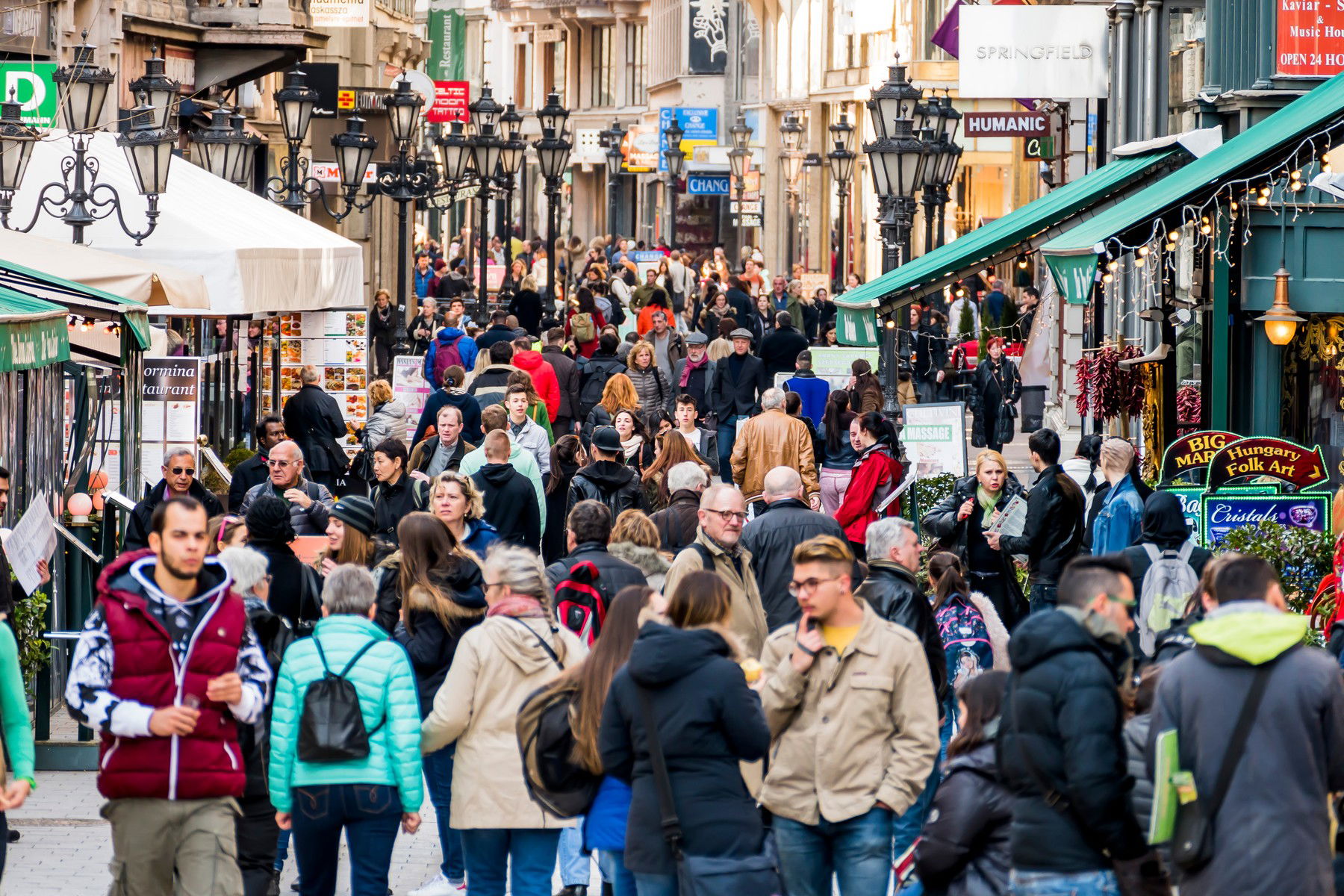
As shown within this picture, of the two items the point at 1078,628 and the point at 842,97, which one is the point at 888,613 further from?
the point at 842,97

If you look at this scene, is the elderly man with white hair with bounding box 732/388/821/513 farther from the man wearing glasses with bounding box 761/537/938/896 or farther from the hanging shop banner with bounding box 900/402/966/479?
the man wearing glasses with bounding box 761/537/938/896

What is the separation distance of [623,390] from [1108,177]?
4.36 m

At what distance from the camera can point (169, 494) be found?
13.3 meters

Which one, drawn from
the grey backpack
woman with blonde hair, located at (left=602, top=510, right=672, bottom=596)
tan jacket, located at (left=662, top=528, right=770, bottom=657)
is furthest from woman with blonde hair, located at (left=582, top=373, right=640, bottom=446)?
tan jacket, located at (left=662, top=528, right=770, bottom=657)

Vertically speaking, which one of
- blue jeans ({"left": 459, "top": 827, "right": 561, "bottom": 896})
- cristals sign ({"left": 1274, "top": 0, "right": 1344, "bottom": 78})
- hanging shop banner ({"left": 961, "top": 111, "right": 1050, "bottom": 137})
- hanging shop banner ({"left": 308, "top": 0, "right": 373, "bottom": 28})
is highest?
hanging shop banner ({"left": 308, "top": 0, "right": 373, "bottom": 28})

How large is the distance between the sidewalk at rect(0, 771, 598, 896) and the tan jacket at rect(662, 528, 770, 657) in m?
1.33

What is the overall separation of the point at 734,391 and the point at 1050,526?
32.1ft

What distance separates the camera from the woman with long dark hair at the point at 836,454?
1772cm

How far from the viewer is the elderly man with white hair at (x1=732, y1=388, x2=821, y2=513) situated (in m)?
17.2

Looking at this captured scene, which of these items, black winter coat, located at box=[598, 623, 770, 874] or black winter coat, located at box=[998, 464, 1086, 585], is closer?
black winter coat, located at box=[598, 623, 770, 874]

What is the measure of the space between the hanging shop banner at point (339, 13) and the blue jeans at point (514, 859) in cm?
2482

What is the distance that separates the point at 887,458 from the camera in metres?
15.4

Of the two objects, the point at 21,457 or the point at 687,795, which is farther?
the point at 21,457

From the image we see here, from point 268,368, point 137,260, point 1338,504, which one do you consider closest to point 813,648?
point 1338,504
